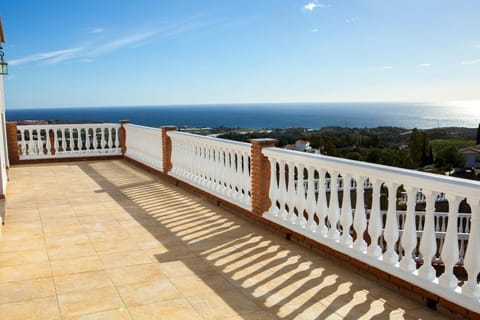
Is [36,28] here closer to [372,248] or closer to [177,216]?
[177,216]

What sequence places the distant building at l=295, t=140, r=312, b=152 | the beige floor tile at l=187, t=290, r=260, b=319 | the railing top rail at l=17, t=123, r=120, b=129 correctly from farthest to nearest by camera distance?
1. the railing top rail at l=17, t=123, r=120, b=129
2. the distant building at l=295, t=140, r=312, b=152
3. the beige floor tile at l=187, t=290, r=260, b=319

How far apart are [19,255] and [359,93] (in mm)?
65560

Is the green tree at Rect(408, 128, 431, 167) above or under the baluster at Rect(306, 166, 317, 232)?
under

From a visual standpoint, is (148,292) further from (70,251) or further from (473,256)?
(473,256)

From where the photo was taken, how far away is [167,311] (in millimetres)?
2920

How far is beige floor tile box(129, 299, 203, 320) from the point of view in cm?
284

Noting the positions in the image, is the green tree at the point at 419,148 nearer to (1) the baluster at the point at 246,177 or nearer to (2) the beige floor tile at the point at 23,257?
(1) the baluster at the point at 246,177

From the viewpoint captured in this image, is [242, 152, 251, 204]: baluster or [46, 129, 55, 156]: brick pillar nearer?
[242, 152, 251, 204]: baluster

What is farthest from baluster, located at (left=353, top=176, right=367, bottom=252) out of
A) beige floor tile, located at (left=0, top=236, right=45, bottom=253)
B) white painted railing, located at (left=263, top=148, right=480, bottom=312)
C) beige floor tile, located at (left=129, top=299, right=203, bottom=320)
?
beige floor tile, located at (left=0, top=236, right=45, bottom=253)

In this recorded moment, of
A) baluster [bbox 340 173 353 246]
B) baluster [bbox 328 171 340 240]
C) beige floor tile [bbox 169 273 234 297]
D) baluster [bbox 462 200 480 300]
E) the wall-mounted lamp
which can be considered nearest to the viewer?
baluster [bbox 462 200 480 300]

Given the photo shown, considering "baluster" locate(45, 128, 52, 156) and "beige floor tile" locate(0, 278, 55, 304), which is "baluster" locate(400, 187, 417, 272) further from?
"baluster" locate(45, 128, 52, 156)

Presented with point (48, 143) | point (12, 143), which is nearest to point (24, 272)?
A: point (12, 143)

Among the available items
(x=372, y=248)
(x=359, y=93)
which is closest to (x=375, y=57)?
(x=359, y=93)

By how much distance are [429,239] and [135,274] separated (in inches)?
92.2
